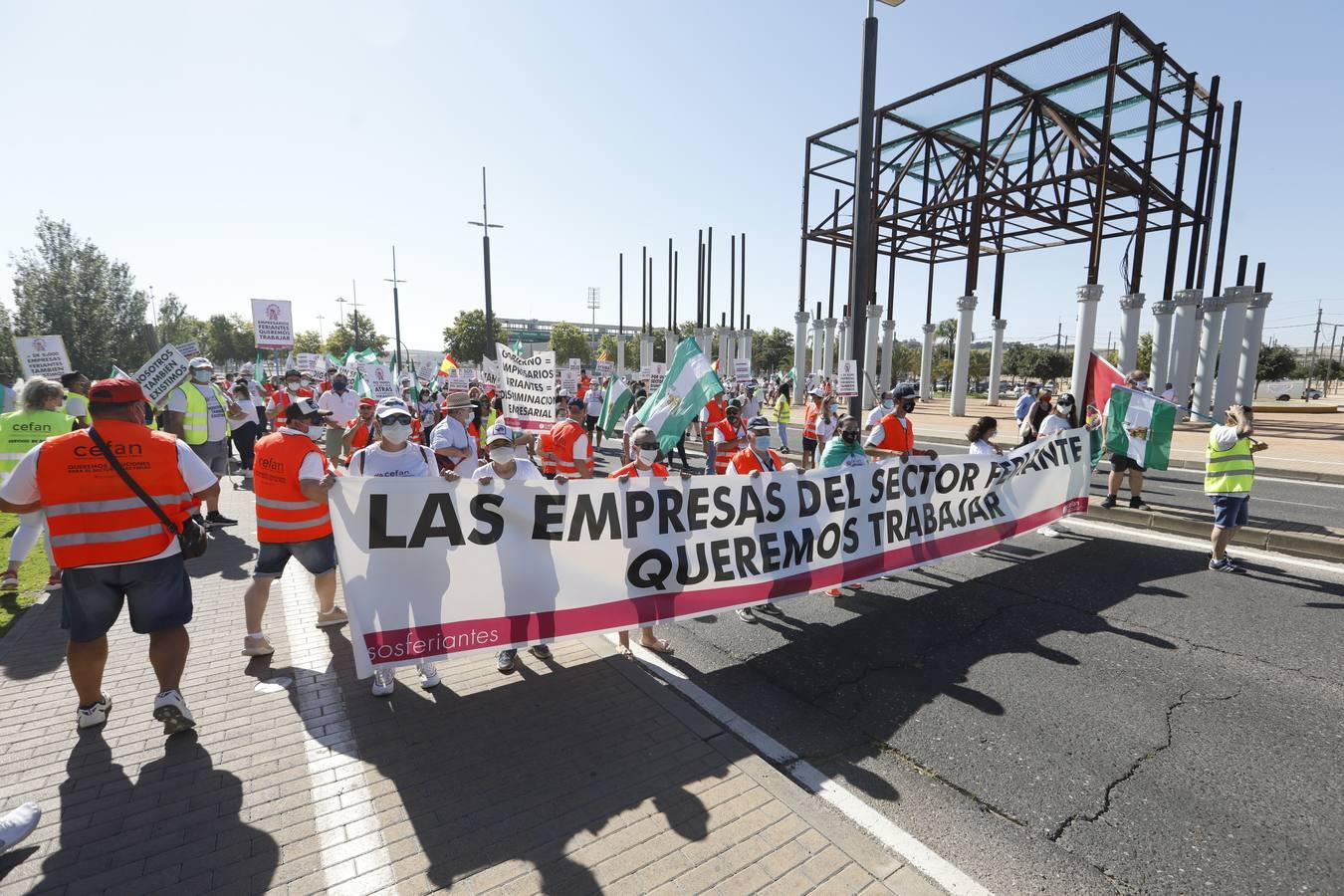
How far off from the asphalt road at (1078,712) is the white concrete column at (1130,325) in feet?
57.8

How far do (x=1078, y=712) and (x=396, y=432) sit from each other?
4.94 m

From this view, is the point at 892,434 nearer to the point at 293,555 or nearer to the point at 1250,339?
the point at 293,555

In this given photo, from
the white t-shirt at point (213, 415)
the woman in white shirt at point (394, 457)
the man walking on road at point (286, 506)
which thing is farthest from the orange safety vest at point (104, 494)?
the white t-shirt at point (213, 415)

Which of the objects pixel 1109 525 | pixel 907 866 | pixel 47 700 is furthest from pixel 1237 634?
pixel 47 700

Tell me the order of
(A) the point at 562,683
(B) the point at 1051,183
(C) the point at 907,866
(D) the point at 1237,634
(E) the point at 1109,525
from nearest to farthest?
(C) the point at 907,866 < (A) the point at 562,683 < (D) the point at 1237,634 < (E) the point at 1109,525 < (B) the point at 1051,183

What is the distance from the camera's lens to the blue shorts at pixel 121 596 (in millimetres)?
3422

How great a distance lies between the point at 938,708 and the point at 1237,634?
10.0 ft

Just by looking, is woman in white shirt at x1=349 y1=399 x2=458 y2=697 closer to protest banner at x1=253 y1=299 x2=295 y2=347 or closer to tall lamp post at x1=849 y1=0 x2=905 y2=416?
tall lamp post at x1=849 y1=0 x2=905 y2=416

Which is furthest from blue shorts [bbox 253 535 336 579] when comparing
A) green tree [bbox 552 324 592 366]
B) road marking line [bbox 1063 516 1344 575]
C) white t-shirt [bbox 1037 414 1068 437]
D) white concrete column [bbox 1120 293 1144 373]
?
green tree [bbox 552 324 592 366]

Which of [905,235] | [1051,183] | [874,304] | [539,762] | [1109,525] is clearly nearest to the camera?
[539,762]

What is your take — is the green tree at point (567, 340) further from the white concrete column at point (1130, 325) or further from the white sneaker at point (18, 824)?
the white sneaker at point (18, 824)

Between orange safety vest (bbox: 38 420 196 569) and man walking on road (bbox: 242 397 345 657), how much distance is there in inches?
32.0

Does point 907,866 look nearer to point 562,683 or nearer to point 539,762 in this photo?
point 539,762

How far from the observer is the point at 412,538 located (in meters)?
3.86
